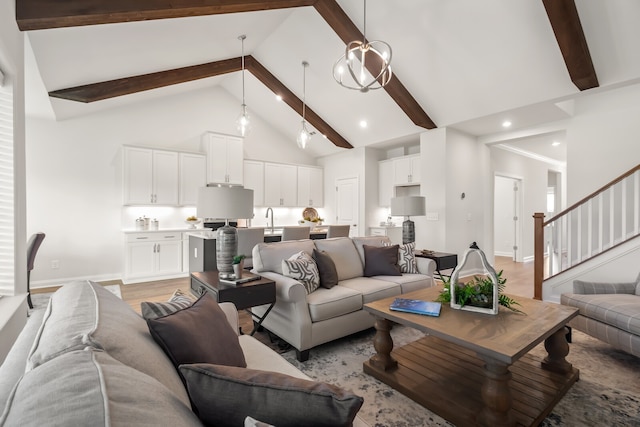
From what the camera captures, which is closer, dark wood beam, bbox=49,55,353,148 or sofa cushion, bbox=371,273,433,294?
sofa cushion, bbox=371,273,433,294

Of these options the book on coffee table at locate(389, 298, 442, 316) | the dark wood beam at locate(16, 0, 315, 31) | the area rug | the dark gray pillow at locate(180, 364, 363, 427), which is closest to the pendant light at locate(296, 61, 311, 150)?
the dark wood beam at locate(16, 0, 315, 31)

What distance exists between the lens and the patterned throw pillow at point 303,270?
2672mm

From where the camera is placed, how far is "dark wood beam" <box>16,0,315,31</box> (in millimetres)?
2254

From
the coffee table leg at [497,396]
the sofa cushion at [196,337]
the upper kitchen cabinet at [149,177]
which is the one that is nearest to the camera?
the sofa cushion at [196,337]

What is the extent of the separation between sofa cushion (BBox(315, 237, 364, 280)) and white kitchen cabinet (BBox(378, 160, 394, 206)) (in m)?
3.59

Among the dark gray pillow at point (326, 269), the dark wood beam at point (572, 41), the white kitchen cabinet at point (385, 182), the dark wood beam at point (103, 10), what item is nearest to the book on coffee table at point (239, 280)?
the dark gray pillow at point (326, 269)

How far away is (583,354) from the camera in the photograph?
2555 millimetres

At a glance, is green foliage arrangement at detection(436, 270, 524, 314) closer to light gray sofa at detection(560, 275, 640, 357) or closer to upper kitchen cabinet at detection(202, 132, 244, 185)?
light gray sofa at detection(560, 275, 640, 357)

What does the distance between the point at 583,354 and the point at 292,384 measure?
2998mm

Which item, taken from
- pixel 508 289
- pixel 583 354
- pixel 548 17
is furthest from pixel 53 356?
pixel 508 289

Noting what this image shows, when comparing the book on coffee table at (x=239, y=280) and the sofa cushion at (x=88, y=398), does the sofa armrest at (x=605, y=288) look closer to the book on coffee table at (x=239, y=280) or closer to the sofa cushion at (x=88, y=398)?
the book on coffee table at (x=239, y=280)

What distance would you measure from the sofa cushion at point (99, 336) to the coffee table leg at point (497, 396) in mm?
1503

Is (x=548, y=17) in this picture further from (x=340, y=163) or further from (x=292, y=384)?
(x=340, y=163)

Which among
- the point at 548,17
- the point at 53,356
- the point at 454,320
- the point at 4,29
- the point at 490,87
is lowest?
the point at 454,320
